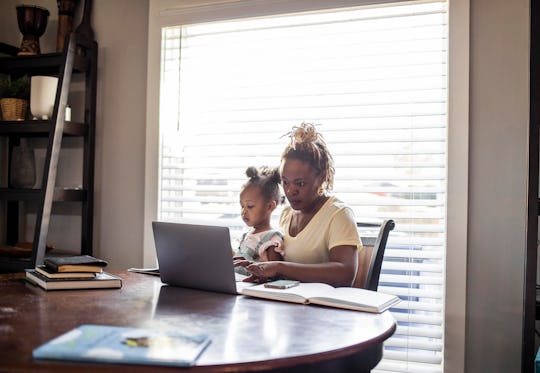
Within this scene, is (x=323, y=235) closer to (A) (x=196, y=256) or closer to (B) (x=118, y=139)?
(A) (x=196, y=256)

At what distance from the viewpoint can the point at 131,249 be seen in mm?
3078

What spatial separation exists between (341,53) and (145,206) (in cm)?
132

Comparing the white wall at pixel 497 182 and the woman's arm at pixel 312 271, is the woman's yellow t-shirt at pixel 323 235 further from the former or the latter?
the white wall at pixel 497 182

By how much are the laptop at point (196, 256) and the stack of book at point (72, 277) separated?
0.60ft

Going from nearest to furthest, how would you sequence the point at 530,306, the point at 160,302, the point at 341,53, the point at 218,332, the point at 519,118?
the point at 218,332
the point at 160,302
the point at 530,306
the point at 519,118
the point at 341,53

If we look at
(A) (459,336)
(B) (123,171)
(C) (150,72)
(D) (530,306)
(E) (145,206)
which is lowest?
(A) (459,336)

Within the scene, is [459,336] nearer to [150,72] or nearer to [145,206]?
[145,206]

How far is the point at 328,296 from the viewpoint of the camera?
5.34ft

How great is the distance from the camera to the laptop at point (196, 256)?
5.60 feet

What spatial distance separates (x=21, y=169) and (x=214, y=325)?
2.05 metres

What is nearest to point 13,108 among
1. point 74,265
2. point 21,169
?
point 21,169

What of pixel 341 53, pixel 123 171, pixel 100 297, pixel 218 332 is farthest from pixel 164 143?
pixel 218 332

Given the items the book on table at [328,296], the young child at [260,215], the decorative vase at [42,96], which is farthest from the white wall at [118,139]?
the book on table at [328,296]

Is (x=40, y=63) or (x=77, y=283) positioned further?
(x=40, y=63)
